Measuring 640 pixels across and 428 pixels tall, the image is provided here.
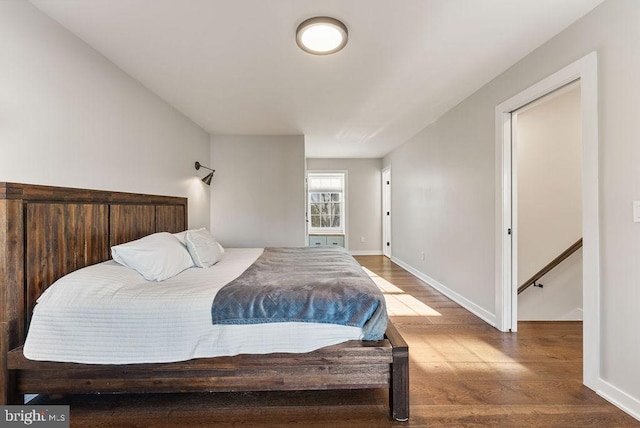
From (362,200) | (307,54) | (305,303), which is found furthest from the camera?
(362,200)

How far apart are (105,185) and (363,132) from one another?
3.38m

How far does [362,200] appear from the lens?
6.76 meters

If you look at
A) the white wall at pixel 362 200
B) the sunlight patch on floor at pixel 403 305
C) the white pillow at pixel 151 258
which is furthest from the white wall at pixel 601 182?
the white pillow at pixel 151 258

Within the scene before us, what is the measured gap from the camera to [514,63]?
235cm

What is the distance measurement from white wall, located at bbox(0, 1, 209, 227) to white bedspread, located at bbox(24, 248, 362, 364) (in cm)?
75

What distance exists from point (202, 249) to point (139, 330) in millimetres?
1034

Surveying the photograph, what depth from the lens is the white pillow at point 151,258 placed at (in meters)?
1.89

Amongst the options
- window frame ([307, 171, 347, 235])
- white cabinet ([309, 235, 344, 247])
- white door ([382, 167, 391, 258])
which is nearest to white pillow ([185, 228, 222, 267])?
white cabinet ([309, 235, 344, 247])

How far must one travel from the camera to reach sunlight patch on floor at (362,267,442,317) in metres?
3.00

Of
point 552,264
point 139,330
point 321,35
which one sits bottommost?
point 139,330

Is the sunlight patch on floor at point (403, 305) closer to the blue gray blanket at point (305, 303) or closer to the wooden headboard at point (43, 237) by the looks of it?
the blue gray blanket at point (305, 303)

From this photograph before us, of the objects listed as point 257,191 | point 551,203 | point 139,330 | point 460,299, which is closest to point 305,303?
point 139,330

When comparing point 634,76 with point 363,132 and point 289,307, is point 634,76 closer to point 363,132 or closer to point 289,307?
point 289,307

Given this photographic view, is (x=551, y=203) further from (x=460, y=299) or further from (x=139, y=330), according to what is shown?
(x=139, y=330)
